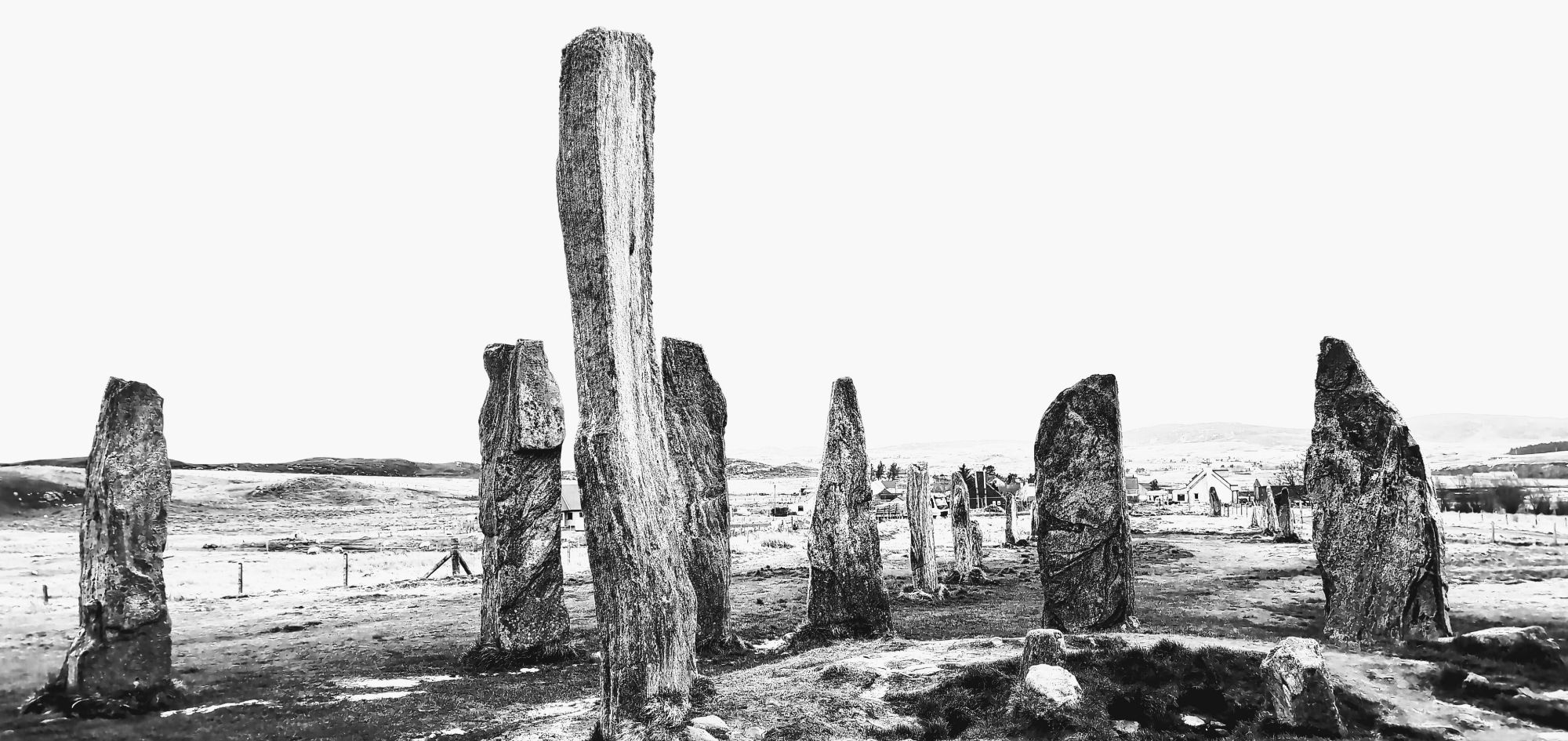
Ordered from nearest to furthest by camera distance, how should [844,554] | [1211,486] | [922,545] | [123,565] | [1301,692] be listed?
1. [1301,692]
2. [123,565]
3. [844,554]
4. [922,545]
5. [1211,486]

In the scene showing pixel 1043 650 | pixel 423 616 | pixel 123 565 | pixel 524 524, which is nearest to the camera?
pixel 1043 650

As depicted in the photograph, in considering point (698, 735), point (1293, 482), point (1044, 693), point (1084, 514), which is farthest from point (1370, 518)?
point (1293, 482)

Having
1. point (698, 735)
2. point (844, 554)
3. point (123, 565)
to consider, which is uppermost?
point (123, 565)

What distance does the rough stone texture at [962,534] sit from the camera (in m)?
23.5

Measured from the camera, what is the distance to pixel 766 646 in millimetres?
14422

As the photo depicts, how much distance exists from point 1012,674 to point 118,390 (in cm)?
1271

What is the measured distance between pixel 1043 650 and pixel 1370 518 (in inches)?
266

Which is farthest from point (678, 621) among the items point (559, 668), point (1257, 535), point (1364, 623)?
point (1257, 535)

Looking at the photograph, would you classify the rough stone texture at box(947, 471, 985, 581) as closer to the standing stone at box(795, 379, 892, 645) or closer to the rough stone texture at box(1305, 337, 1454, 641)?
the standing stone at box(795, 379, 892, 645)

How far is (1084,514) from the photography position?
1331 centimetres

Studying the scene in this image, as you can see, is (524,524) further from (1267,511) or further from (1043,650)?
(1267,511)

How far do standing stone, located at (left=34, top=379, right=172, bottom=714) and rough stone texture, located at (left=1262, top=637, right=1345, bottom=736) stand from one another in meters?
13.5

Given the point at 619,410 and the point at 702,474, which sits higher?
the point at 619,410

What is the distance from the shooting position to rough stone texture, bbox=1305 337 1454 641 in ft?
40.6
